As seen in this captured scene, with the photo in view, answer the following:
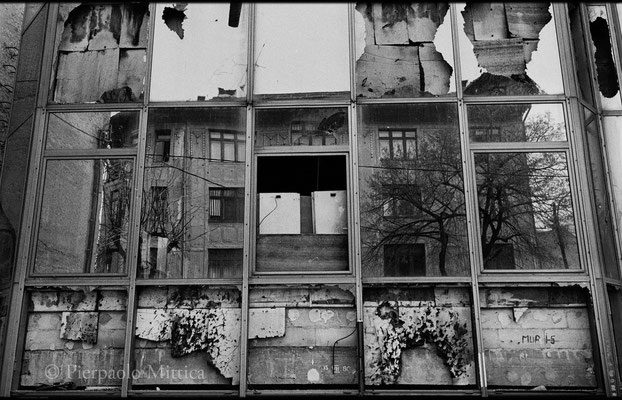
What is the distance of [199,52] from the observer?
23.0ft

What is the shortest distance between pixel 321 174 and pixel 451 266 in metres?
1.79

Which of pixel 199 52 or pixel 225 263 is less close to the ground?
pixel 199 52

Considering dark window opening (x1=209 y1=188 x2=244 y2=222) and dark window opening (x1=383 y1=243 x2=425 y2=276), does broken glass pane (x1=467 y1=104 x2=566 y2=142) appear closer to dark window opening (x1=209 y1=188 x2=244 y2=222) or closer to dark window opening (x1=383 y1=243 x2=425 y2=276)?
dark window opening (x1=383 y1=243 x2=425 y2=276)

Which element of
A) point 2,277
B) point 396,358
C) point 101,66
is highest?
point 101,66

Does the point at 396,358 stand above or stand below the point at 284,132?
below

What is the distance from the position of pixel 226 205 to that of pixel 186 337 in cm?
151

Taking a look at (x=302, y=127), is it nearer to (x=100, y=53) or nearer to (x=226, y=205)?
(x=226, y=205)

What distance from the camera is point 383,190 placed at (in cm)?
651

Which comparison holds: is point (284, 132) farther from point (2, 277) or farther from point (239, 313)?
point (2, 277)

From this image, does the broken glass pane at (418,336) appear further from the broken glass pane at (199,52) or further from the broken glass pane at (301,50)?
the broken glass pane at (199,52)

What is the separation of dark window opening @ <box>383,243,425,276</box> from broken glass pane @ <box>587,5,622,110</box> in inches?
123

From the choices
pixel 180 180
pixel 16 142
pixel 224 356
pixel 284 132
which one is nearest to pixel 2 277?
pixel 16 142

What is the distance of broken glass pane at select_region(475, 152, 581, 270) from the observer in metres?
6.28

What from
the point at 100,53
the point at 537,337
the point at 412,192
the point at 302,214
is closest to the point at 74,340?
the point at 302,214
